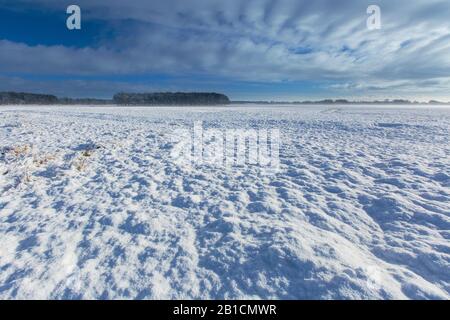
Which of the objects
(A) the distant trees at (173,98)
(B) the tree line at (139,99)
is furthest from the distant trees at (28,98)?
(A) the distant trees at (173,98)

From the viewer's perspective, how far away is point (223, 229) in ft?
18.1

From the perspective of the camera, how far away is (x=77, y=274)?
4191 millimetres

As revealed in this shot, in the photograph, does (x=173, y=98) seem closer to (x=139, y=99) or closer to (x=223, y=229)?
(x=139, y=99)

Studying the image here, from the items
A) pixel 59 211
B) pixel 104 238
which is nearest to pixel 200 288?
pixel 104 238

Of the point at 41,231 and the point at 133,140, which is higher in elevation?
the point at 133,140

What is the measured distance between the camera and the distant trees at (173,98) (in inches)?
5226

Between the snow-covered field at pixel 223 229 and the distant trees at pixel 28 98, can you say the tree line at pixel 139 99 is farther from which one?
the snow-covered field at pixel 223 229

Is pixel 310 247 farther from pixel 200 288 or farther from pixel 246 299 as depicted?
pixel 200 288

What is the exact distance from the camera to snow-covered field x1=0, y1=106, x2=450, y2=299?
13.1 feet

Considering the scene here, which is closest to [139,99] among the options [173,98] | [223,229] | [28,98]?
[173,98]

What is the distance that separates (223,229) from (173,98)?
14729 centimetres
